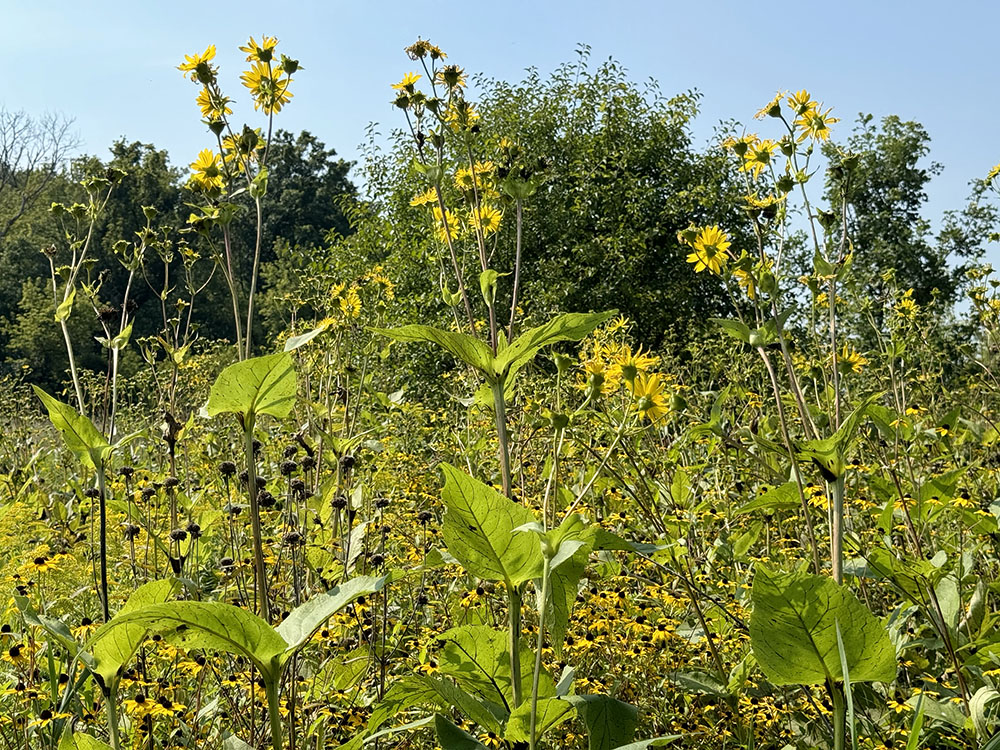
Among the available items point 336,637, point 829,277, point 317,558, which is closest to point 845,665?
point 829,277

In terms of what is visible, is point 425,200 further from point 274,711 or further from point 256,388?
point 274,711

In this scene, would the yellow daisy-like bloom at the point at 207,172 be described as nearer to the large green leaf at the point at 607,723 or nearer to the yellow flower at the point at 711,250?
the yellow flower at the point at 711,250

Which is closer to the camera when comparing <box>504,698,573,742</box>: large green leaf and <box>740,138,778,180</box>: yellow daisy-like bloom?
<box>504,698,573,742</box>: large green leaf

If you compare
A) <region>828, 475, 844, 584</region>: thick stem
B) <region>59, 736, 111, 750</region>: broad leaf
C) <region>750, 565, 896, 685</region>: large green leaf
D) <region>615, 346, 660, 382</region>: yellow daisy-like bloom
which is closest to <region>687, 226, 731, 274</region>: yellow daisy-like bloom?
<region>615, 346, 660, 382</region>: yellow daisy-like bloom

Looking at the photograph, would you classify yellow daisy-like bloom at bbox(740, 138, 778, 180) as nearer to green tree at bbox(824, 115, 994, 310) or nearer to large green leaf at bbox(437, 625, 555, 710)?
large green leaf at bbox(437, 625, 555, 710)

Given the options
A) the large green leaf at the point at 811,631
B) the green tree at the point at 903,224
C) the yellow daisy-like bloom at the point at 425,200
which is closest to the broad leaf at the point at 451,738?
the large green leaf at the point at 811,631

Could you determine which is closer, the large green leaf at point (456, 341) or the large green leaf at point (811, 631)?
the large green leaf at point (811, 631)

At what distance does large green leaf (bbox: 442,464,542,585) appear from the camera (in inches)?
38.5

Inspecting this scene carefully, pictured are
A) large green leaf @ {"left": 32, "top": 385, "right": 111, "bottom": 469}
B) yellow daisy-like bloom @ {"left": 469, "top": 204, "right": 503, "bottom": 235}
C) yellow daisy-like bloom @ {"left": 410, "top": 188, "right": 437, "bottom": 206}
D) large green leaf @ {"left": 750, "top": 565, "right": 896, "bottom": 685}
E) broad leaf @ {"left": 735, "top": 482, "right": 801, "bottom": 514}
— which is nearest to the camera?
large green leaf @ {"left": 750, "top": 565, "right": 896, "bottom": 685}

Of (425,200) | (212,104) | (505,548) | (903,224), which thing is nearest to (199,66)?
(212,104)

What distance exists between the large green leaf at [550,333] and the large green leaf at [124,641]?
1.82 ft

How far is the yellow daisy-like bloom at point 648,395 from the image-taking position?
1.49m

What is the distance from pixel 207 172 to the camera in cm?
172

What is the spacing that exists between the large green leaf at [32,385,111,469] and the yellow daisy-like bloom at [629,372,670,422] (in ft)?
2.85
